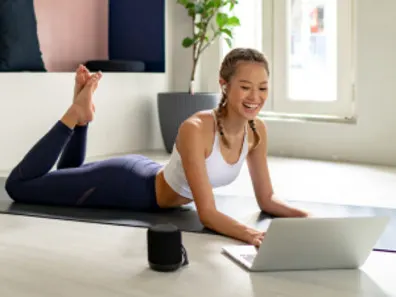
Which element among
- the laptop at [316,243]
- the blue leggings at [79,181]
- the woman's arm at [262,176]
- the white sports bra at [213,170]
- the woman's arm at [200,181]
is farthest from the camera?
the blue leggings at [79,181]

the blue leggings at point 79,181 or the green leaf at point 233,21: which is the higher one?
the green leaf at point 233,21

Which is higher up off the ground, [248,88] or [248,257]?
[248,88]

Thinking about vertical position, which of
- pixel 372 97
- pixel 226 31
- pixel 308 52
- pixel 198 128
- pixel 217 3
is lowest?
pixel 198 128

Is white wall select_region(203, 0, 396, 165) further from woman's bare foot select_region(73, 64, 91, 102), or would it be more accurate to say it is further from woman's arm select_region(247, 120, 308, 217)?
woman's bare foot select_region(73, 64, 91, 102)

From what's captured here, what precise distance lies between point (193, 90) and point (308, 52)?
2.55 ft

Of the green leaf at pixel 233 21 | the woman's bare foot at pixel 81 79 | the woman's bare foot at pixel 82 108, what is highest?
the green leaf at pixel 233 21

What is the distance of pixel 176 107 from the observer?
404cm

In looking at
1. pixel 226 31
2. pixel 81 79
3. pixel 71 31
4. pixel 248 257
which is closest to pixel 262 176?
pixel 248 257

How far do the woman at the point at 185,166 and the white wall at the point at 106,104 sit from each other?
862 millimetres

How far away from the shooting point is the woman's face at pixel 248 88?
2047mm

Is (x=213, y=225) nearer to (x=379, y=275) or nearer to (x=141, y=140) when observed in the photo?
(x=379, y=275)

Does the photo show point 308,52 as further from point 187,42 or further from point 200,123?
point 200,123

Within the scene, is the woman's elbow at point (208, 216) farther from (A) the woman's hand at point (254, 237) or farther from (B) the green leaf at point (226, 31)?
(B) the green leaf at point (226, 31)

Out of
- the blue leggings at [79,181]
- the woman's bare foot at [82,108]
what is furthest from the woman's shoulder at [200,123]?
the woman's bare foot at [82,108]
